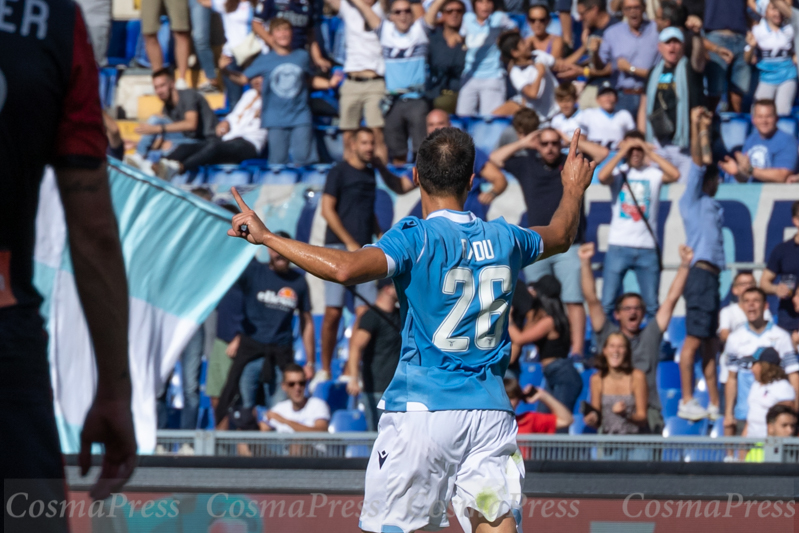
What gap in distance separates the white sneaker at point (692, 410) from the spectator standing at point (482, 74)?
3.31 meters

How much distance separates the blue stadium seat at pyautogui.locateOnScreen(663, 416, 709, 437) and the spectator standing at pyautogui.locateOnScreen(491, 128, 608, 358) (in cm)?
85

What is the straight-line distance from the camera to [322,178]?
9555 millimetres

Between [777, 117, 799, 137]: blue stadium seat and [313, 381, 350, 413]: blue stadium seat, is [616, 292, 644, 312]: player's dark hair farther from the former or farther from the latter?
[777, 117, 799, 137]: blue stadium seat

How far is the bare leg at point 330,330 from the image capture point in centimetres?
806

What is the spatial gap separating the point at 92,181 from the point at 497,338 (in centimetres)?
201

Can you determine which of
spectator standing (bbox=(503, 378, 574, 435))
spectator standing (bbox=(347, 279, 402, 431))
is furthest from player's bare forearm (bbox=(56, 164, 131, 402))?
spectator standing (bbox=(347, 279, 402, 431))

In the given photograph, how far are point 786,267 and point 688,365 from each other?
1.08 meters

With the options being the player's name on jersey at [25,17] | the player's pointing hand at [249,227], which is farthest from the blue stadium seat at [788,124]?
the player's name on jersey at [25,17]

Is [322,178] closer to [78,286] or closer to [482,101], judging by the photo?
[482,101]

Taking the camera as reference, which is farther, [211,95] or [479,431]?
[211,95]

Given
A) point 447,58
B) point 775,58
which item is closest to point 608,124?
point 447,58

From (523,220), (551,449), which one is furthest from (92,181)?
(523,220)

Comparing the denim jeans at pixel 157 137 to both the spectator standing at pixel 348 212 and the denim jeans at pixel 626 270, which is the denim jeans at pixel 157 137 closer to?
the spectator standing at pixel 348 212

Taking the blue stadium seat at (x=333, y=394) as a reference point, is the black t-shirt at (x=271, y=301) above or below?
above
